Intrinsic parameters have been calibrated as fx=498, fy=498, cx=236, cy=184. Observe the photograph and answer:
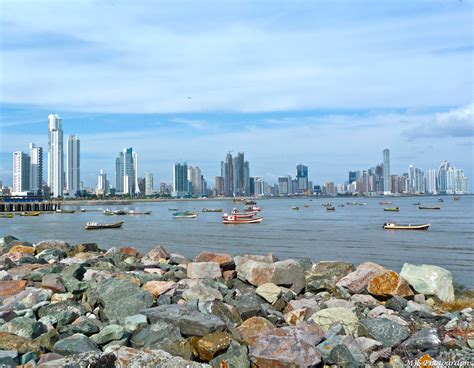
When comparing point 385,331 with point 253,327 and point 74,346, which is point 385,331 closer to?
point 253,327

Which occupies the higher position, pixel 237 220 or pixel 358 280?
pixel 358 280

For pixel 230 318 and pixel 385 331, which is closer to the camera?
pixel 385 331

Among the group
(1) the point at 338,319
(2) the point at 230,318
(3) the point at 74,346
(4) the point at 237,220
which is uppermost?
(3) the point at 74,346

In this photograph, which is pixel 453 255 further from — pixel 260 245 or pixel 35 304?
pixel 35 304

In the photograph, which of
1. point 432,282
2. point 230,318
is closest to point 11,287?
point 230,318

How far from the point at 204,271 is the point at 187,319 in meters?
5.56

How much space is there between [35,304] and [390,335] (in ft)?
24.4

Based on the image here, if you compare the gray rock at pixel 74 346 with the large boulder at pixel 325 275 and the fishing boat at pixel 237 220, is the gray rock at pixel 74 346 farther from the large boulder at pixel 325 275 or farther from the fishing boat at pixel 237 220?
the fishing boat at pixel 237 220

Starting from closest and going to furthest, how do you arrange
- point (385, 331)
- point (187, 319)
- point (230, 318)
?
1. point (187, 319)
2. point (385, 331)
3. point (230, 318)

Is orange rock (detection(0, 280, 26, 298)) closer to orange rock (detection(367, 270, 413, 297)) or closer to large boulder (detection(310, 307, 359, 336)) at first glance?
large boulder (detection(310, 307, 359, 336))

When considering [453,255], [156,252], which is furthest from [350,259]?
[156,252]

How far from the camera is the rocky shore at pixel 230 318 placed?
8258 mm

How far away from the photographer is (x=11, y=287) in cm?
1223

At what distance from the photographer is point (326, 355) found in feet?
28.3
